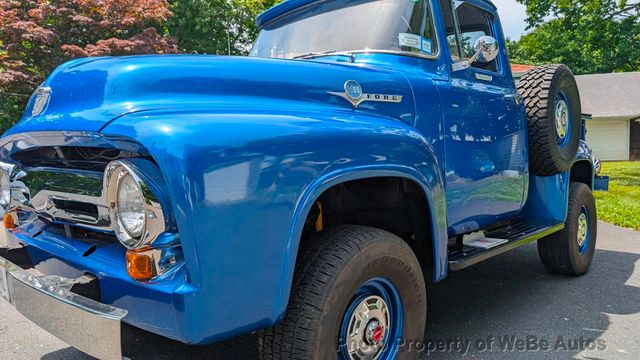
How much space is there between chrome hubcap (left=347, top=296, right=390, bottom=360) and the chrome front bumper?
1.00 metres

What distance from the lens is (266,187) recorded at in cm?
187

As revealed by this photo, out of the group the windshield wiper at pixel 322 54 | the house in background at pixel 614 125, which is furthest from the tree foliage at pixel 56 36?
the house in background at pixel 614 125

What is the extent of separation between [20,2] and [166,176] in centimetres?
1357

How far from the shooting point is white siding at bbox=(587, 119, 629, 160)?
2806 cm

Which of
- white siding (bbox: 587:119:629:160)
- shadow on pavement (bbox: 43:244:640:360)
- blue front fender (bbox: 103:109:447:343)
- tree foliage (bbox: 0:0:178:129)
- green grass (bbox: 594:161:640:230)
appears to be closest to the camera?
blue front fender (bbox: 103:109:447:343)

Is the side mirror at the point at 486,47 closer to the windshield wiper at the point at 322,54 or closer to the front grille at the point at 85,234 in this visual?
the windshield wiper at the point at 322,54

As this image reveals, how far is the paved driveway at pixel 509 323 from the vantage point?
309 cm

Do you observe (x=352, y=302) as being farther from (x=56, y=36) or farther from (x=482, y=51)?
(x=56, y=36)

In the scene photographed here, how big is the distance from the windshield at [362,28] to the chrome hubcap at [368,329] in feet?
5.03

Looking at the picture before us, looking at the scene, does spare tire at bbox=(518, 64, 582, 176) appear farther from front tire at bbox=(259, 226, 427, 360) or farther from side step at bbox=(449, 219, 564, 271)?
front tire at bbox=(259, 226, 427, 360)

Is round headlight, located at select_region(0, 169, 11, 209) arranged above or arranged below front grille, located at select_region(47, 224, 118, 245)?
above

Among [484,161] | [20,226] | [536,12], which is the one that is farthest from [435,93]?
[536,12]

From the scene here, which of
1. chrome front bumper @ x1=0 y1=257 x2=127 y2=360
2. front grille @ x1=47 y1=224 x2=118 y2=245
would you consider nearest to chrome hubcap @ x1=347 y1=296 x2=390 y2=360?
chrome front bumper @ x1=0 y1=257 x2=127 y2=360

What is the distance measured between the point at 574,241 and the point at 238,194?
378 centimetres
